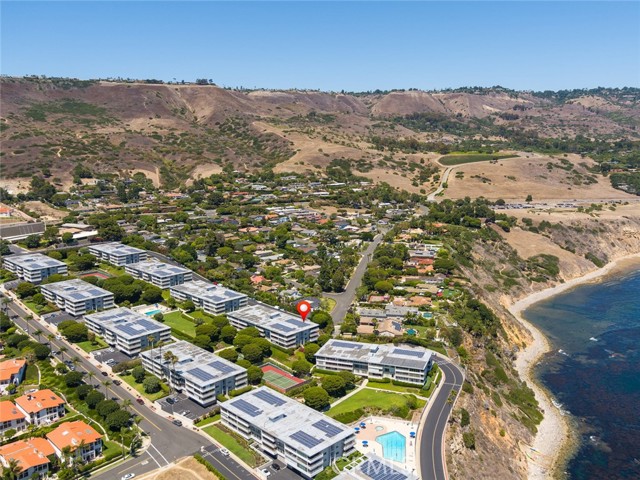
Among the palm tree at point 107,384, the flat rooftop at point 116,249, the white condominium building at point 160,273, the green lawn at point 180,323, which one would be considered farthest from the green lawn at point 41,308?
the palm tree at point 107,384

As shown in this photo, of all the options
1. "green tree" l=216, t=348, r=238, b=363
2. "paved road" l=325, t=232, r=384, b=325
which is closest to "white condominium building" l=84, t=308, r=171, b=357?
"green tree" l=216, t=348, r=238, b=363

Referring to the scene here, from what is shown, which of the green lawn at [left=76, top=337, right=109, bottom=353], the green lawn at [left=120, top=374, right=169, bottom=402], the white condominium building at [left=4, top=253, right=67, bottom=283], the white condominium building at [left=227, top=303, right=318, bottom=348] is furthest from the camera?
the white condominium building at [left=4, top=253, right=67, bottom=283]

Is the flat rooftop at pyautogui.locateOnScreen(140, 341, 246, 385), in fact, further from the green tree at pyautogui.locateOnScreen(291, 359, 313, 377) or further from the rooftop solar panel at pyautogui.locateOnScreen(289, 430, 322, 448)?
the rooftop solar panel at pyautogui.locateOnScreen(289, 430, 322, 448)

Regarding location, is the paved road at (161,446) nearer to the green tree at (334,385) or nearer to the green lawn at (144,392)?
the green lawn at (144,392)

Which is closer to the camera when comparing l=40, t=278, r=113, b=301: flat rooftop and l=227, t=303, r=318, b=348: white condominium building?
l=227, t=303, r=318, b=348: white condominium building

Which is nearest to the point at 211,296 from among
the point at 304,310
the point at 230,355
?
the point at 304,310

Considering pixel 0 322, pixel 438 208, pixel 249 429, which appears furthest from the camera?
pixel 438 208

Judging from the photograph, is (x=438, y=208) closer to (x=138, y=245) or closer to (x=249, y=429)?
(x=138, y=245)

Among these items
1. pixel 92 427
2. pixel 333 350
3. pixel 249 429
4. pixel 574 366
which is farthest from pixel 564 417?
pixel 92 427
